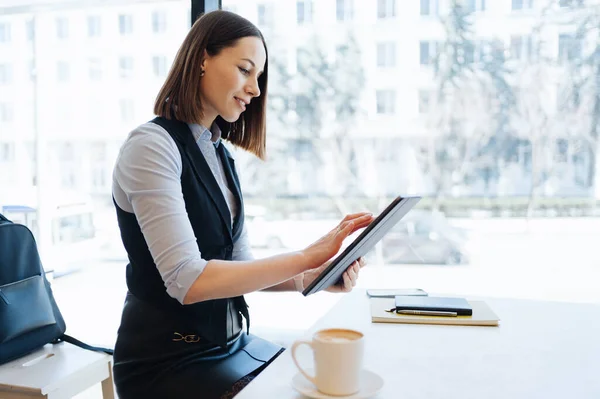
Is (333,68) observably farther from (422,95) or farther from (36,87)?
(36,87)

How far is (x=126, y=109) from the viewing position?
288cm

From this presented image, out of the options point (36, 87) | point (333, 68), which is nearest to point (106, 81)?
point (36, 87)

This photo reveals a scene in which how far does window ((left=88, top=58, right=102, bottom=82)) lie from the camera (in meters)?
2.93

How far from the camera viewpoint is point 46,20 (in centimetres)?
305

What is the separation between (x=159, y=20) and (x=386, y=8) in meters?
1.02

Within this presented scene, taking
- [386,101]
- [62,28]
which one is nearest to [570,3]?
[386,101]

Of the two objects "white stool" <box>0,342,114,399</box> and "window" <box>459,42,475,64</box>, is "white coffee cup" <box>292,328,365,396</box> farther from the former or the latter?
"window" <box>459,42,475,64</box>

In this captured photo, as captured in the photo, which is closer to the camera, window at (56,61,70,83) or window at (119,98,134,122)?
window at (119,98,134,122)

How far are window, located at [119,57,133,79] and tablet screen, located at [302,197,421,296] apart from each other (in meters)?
2.03

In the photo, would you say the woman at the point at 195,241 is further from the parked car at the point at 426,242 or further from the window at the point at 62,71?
the window at the point at 62,71

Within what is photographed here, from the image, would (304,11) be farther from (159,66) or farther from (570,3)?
(570,3)

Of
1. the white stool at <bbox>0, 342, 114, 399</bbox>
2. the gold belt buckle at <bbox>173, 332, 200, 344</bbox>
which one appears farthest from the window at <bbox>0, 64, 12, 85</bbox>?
the gold belt buckle at <bbox>173, 332, 200, 344</bbox>

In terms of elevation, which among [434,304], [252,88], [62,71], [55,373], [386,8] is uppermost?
[386,8]

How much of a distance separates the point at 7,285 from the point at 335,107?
1.42m
